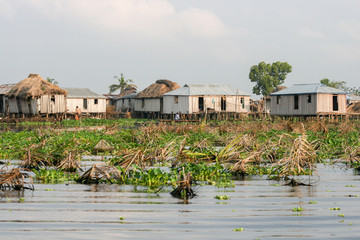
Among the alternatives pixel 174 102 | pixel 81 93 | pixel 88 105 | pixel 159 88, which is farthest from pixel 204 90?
pixel 81 93

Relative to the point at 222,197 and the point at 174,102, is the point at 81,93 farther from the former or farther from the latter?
the point at 222,197

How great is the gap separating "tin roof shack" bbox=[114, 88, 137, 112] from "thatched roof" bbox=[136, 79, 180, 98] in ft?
13.1

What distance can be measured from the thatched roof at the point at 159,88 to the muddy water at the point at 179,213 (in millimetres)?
51361

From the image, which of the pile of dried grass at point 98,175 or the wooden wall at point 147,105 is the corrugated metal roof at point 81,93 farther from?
the pile of dried grass at point 98,175

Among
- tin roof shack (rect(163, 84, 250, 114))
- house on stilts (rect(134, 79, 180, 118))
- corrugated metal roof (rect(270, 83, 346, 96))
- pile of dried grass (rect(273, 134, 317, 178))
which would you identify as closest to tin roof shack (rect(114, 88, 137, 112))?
house on stilts (rect(134, 79, 180, 118))

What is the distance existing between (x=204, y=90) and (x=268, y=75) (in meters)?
24.7

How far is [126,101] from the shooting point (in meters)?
71.1

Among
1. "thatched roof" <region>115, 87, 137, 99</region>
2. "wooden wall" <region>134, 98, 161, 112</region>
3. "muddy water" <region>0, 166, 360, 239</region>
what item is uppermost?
"thatched roof" <region>115, 87, 137, 99</region>

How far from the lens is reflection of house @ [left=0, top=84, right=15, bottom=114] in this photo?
187 ft

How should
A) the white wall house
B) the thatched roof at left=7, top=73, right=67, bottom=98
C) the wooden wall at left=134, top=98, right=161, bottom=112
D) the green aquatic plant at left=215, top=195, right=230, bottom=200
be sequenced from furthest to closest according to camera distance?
the white wall house → the wooden wall at left=134, top=98, right=161, bottom=112 → the thatched roof at left=7, top=73, right=67, bottom=98 → the green aquatic plant at left=215, top=195, right=230, bottom=200

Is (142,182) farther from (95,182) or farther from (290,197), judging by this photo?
(290,197)

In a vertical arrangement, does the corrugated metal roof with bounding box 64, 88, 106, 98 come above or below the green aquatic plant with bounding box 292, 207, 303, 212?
above

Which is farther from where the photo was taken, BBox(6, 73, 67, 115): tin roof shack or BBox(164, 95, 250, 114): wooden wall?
BBox(164, 95, 250, 114): wooden wall

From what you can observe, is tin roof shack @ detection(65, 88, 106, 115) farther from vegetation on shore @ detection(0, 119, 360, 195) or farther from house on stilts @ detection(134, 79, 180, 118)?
vegetation on shore @ detection(0, 119, 360, 195)
